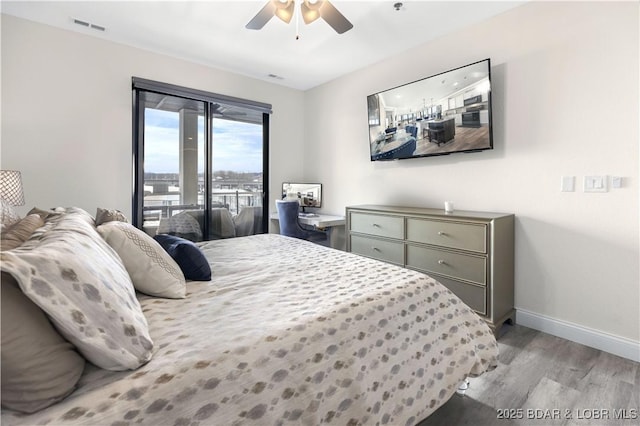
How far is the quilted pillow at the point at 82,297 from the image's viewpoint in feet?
2.35

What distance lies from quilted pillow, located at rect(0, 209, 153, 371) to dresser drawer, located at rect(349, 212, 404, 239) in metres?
2.43

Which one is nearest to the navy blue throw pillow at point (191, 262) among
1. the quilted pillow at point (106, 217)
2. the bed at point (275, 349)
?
the bed at point (275, 349)

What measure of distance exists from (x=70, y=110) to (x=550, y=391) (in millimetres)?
4598

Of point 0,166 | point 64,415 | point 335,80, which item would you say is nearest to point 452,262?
point 64,415

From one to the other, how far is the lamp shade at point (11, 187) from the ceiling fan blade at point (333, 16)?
262 cm

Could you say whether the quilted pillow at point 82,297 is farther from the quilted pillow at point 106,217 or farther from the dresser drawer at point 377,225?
the dresser drawer at point 377,225

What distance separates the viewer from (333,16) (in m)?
2.20

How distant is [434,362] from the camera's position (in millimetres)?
1382

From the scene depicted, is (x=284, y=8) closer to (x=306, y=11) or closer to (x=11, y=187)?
(x=306, y=11)

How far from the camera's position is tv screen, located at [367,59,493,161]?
8.80 feet

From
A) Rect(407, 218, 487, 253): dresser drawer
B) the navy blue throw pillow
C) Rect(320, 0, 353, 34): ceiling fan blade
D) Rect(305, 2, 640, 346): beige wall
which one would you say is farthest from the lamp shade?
Rect(305, 2, 640, 346): beige wall

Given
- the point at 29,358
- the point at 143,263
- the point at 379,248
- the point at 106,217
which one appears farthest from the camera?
the point at 379,248

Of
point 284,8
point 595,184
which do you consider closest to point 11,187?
point 284,8

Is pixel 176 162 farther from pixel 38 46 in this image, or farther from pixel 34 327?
pixel 34 327
